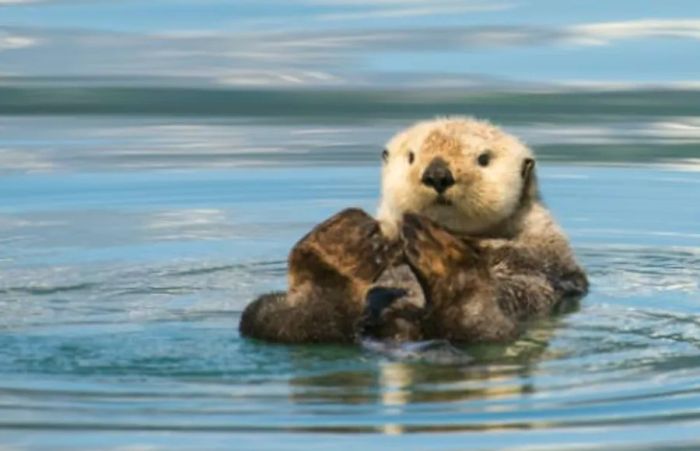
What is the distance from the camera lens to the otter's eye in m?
8.03

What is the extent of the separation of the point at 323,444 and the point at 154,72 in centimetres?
608

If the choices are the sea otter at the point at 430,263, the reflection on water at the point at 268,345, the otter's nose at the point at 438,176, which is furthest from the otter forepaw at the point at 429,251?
the otter's nose at the point at 438,176

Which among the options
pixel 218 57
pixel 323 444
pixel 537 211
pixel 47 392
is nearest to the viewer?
pixel 323 444

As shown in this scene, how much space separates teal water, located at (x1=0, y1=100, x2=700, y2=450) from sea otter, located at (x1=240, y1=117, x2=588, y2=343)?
9 centimetres

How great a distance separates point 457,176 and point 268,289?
2.80 feet

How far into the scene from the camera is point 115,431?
20.6 ft

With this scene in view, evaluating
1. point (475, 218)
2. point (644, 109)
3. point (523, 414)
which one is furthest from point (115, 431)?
point (644, 109)

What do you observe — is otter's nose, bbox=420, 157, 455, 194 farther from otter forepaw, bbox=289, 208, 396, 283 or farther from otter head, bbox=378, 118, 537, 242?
otter forepaw, bbox=289, 208, 396, 283

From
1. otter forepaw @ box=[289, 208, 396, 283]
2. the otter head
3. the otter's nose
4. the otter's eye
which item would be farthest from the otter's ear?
otter forepaw @ box=[289, 208, 396, 283]

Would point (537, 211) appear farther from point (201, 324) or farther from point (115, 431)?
point (115, 431)

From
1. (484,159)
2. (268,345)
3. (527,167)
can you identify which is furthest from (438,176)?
(268,345)

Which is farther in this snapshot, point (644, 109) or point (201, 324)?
point (644, 109)

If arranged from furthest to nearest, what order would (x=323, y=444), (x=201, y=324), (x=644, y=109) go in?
(x=644, y=109) < (x=201, y=324) < (x=323, y=444)

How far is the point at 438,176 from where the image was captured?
7832 mm
